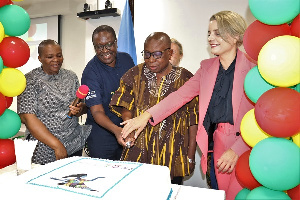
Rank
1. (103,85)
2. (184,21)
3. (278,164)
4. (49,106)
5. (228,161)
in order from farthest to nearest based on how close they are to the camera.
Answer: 1. (184,21)
2. (103,85)
3. (49,106)
4. (228,161)
5. (278,164)

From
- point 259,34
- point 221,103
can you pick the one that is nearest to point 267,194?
point 221,103

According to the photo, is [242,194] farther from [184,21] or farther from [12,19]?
[184,21]

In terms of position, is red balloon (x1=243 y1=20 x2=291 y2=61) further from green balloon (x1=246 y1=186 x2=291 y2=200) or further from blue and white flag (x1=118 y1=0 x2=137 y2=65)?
blue and white flag (x1=118 y1=0 x2=137 y2=65)

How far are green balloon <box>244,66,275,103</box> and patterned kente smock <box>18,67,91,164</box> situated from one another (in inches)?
46.5

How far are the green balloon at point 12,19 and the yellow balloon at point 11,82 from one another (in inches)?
9.3

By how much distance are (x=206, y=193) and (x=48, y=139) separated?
1.05 metres

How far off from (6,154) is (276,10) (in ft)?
5.13

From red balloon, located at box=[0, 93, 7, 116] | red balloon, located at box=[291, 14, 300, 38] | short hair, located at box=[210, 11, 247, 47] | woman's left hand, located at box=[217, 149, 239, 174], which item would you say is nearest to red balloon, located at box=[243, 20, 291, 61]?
red balloon, located at box=[291, 14, 300, 38]

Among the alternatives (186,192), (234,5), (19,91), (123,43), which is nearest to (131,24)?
(123,43)

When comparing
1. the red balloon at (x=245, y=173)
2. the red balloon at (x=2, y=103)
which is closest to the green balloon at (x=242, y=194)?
the red balloon at (x=245, y=173)

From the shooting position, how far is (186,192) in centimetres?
108

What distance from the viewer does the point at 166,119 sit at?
157 centimetres

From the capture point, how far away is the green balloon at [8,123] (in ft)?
5.46

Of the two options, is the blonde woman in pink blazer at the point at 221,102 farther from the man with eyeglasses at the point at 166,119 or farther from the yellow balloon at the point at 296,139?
the yellow balloon at the point at 296,139
